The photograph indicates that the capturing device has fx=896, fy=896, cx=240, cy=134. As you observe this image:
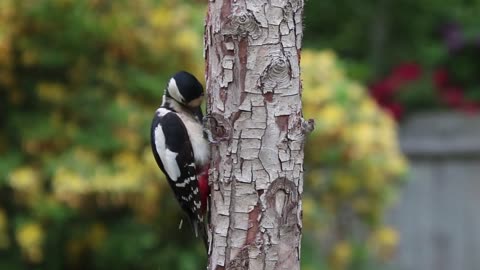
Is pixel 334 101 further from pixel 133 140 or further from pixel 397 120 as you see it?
pixel 397 120

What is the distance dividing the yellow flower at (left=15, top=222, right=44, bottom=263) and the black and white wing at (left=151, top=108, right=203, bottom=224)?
1679mm

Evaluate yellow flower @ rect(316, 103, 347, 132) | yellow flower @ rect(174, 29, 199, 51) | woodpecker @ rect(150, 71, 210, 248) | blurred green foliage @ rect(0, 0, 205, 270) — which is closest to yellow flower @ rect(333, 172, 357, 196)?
yellow flower @ rect(316, 103, 347, 132)

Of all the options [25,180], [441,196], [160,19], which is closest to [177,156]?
[25,180]

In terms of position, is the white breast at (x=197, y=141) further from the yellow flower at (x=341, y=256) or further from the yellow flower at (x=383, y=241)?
the yellow flower at (x=383, y=241)

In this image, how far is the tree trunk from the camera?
2.50 meters

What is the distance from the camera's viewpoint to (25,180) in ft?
14.5

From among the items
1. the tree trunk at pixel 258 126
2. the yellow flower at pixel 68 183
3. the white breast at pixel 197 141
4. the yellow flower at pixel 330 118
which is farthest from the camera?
the yellow flower at pixel 330 118

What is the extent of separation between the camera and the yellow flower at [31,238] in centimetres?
443

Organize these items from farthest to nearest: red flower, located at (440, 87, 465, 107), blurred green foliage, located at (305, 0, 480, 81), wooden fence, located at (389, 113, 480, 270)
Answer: blurred green foliage, located at (305, 0, 480, 81) < red flower, located at (440, 87, 465, 107) < wooden fence, located at (389, 113, 480, 270)

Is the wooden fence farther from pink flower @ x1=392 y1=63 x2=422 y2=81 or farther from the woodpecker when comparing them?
the woodpecker

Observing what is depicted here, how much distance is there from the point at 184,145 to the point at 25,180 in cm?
176

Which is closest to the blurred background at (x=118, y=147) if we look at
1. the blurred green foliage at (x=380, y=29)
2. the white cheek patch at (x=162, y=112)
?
the white cheek patch at (x=162, y=112)

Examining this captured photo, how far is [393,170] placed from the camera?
5.11 metres

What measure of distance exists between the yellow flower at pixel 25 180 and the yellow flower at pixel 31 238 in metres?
0.18
